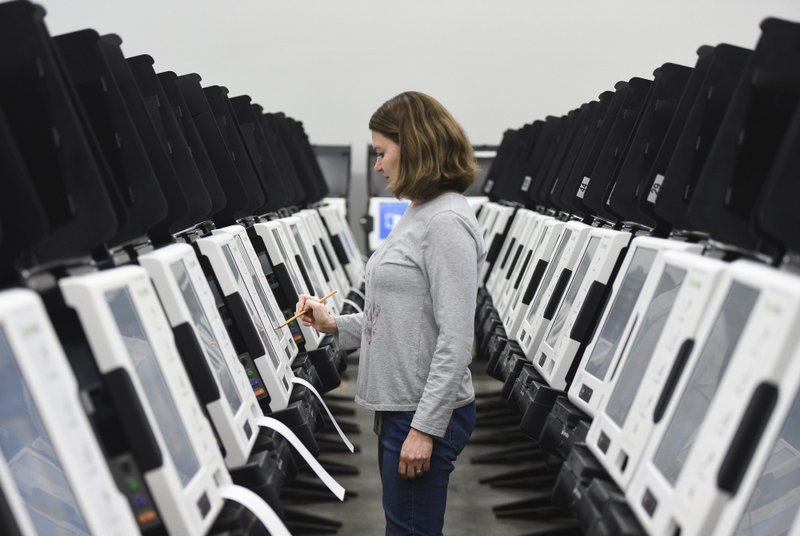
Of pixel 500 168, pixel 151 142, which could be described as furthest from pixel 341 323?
pixel 500 168

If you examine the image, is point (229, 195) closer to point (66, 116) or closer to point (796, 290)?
point (66, 116)

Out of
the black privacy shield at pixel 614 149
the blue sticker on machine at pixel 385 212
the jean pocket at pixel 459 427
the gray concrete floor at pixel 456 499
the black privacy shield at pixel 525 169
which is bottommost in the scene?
the gray concrete floor at pixel 456 499

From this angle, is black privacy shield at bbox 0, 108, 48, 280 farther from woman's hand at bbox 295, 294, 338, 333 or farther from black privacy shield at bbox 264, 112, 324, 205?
black privacy shield at bbox 264, 112, 324, 205

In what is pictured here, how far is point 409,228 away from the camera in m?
2.16

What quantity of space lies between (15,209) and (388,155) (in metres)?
1.00

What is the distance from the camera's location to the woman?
2.07 meters

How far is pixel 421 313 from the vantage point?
2131mm

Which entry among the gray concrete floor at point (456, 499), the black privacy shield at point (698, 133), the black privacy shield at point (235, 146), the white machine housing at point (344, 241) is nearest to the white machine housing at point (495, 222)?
the white machine housing at point (344, 241)

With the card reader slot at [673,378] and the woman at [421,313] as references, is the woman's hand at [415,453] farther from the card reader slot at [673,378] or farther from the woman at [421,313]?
the card reader slot at [673,378]

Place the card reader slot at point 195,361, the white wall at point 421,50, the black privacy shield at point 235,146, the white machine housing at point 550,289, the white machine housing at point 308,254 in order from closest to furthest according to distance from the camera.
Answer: the card reader slot at point 195,361 → the white machine housing at point 550,289 → the black privacy shield at point 235,146 → the white machine housing at point 308,254 → the white wall at point 421,50

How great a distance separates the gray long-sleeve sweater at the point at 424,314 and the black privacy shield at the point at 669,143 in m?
0.65

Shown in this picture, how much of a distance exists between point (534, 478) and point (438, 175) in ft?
8.12

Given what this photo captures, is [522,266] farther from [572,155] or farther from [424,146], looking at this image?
[424,146]

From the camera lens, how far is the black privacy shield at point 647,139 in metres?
2.73
